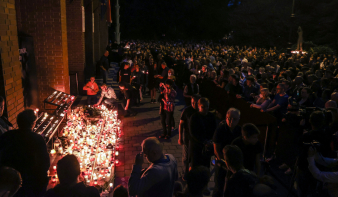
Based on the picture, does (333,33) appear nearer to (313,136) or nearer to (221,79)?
(221,79)

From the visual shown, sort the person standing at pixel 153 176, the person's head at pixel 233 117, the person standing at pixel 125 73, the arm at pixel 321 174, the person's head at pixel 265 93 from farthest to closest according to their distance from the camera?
the person standing at pixel 125 73 → the person's head at pixel 265 93 → the person's head at pixel 233 117 → the arm at pixel 321 174 → the person standing at pixel 153 176

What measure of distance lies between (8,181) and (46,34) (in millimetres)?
6356

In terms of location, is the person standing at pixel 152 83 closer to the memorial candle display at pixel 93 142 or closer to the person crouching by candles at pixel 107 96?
the person crouching by candles at pixel 107 96

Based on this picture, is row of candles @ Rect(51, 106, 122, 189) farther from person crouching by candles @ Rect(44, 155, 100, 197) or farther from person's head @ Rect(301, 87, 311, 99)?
person's head @ Rect(301, 87, 311, 99)

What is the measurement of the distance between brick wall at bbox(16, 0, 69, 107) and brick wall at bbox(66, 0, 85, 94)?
4.18m

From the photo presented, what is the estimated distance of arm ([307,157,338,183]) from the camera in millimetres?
3824

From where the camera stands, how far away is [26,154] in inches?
140

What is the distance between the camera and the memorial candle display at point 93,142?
5289 mm

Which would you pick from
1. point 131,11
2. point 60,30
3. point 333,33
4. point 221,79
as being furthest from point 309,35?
point 131,11

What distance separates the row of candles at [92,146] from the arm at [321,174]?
3523 millimetres

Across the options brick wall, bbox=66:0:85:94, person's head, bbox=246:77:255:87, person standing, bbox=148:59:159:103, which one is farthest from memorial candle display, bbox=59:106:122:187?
brick wall, bbox=66:0:85:94

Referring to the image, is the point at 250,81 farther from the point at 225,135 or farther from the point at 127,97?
the point at 225,135

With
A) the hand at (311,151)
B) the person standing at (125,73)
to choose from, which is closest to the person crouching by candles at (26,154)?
the hand at (311,151)

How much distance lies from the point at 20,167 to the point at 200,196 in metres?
2.45
